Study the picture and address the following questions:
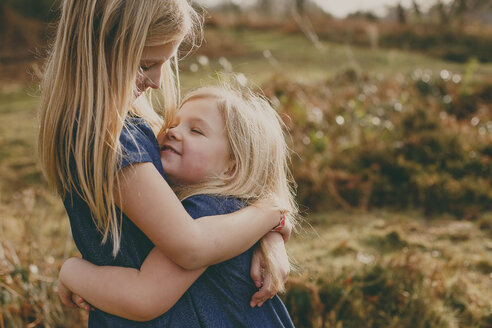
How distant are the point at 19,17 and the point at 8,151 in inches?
386

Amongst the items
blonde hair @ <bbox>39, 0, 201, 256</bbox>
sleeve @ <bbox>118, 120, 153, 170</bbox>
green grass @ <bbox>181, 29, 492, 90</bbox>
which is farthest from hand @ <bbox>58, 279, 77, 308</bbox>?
green grass @ <bbox>181, 29, 492, 90</bbox>

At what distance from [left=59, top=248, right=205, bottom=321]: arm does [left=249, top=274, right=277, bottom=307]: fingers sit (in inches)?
8.2

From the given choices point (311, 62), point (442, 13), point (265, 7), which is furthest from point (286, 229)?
point (265, 7)

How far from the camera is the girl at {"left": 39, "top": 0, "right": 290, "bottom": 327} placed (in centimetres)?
120

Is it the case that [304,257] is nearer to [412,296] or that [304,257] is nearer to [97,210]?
[412,296]

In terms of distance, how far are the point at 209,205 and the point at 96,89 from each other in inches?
17.9

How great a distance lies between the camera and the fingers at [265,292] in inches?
55.3

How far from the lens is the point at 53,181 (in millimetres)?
1341

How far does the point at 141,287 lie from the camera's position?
125 cm

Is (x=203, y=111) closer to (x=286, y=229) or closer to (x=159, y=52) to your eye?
(x=159, y=52)

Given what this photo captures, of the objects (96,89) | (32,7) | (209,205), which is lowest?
(32,7)

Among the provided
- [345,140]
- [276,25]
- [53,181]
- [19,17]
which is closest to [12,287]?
[53,181]

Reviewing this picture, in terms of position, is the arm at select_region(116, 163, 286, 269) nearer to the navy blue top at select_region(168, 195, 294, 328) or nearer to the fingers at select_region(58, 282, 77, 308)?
the navy blue top at select_region(168, 195, 294, 328)

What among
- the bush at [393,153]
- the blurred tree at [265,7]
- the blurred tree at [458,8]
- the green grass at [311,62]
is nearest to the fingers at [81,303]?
the bush at [393,153]
